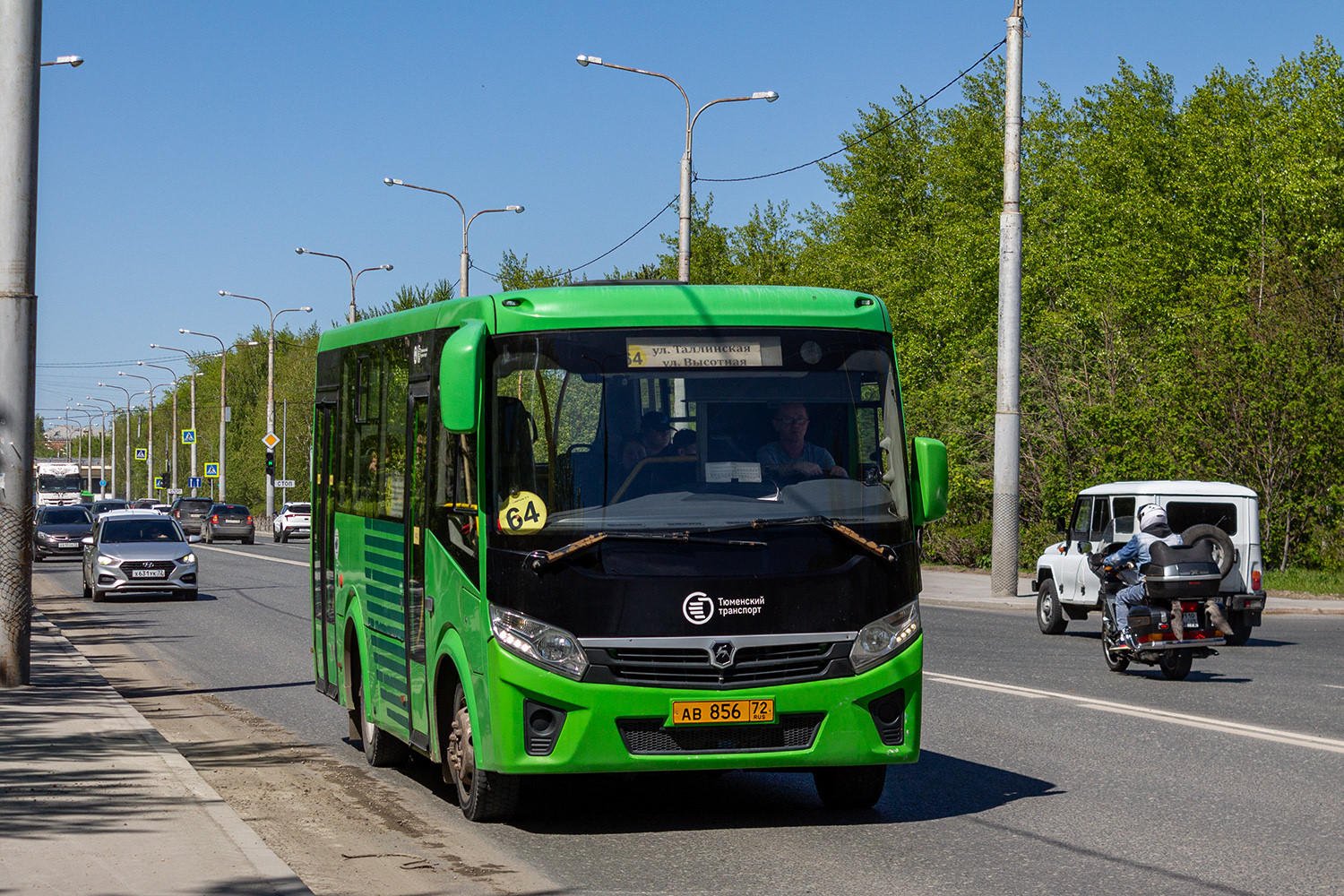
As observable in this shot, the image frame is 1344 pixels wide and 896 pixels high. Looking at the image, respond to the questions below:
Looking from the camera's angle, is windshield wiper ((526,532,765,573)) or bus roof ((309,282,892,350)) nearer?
windshield wiper ((526,532,765,573))

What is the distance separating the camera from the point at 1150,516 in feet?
54.5

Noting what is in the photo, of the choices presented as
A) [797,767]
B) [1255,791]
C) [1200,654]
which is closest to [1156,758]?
[1255,791]

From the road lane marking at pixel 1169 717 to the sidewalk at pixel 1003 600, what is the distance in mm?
11376

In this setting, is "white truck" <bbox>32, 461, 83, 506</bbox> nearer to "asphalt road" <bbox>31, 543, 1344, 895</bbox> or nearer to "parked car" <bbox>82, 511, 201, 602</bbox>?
"parked car" <bbox>82, 511, 201, 602</bbox>

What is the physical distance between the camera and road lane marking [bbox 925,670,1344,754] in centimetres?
1133

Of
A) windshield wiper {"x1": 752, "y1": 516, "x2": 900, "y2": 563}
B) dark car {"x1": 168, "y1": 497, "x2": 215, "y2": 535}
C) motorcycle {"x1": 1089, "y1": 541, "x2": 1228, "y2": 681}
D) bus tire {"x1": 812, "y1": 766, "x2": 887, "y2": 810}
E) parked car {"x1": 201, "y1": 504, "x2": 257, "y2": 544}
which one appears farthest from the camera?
dark car {"x1": 168, "y1": 497, "x2": 215, "y2": 535}

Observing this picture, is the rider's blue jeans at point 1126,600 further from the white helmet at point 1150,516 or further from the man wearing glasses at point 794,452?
the man wearing glasses at point 794,452

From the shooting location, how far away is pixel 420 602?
898 cm

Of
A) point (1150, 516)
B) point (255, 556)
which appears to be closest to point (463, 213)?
point (255, 556)

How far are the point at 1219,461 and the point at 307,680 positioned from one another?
22114 millimetres

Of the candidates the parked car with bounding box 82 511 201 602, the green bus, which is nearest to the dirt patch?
the green bus

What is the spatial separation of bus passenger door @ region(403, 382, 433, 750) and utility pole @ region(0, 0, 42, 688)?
5.99m

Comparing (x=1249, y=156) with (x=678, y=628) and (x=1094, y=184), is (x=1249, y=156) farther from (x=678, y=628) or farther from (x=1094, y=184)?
(x=678, y=628)

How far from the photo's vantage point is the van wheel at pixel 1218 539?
764 inches
